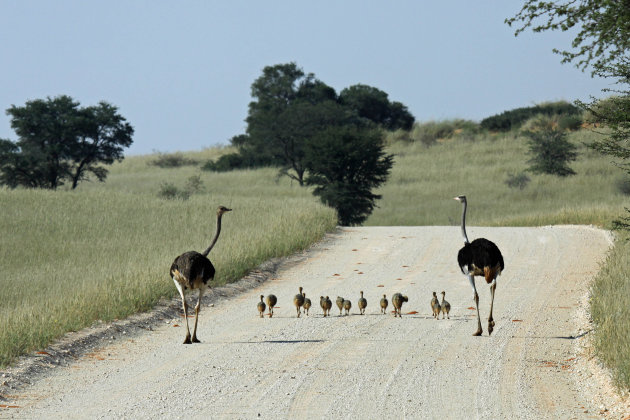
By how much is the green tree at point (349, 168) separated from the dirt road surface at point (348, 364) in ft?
83.2

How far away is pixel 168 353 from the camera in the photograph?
37.9ft

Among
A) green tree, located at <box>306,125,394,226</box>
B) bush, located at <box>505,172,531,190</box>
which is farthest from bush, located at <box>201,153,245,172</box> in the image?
green tree, located at <box>306,125,394,226</box>

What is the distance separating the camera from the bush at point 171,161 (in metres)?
88.8

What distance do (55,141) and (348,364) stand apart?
163ft

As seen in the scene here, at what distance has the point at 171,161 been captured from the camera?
89500 millimetres

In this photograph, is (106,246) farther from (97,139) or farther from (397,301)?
(97,139)

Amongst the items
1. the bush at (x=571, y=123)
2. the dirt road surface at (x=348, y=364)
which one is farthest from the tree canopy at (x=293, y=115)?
the dirt road surface at (x=348, y=364)

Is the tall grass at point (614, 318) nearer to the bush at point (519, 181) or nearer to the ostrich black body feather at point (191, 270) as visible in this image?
the ostrich black body feather at point (191, 270)

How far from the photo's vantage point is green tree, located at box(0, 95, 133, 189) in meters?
54.8

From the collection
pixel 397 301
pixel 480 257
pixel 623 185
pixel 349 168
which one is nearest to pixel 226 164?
pixel 349 168

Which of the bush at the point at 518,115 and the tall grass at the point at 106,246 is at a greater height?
the bush at the point at 518,115

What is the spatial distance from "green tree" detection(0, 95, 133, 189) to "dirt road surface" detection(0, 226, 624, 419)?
134 feet

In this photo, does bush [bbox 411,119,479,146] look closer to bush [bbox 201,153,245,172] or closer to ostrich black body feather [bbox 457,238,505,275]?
bush [bbox 201,153,245,172]

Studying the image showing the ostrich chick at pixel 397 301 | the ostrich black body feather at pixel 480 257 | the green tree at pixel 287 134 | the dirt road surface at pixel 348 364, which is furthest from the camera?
the green tree at pixel 287 134
